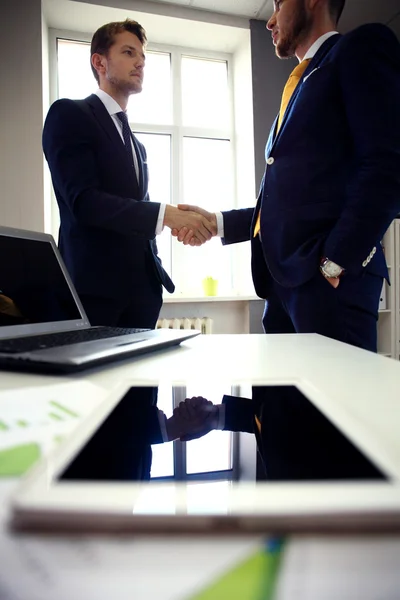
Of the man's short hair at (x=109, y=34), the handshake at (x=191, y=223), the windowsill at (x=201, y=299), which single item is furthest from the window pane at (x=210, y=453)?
the windowsill at (x=201, y=299)

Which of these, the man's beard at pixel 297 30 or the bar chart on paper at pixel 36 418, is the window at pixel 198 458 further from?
the man's beard at pixel 297 30

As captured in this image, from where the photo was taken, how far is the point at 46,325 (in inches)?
27.0

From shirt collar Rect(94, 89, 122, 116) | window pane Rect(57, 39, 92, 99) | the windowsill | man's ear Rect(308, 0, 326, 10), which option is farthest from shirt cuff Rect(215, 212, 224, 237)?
window pane Rect(57, 39, 92, 99)

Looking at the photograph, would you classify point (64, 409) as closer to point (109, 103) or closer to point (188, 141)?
point (109, 103)

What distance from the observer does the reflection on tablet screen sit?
0.18 m

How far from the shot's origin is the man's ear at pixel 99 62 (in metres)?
1.41

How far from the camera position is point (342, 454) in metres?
0.19

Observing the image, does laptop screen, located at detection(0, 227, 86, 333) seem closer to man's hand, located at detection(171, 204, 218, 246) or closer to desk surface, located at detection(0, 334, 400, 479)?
desk surface, located at detection(0, 334, 400, 479)

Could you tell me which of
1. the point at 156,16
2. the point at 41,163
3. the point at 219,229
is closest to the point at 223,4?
the point at 156,16

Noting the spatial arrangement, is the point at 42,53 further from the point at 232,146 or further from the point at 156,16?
the point at 232,146

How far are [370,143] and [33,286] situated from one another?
0.76 meters

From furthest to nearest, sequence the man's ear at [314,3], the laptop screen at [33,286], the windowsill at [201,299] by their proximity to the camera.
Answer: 1. the windowsill at [201,299]
2. the man's ear at [314,3]
3. the laptop screen at [33,286]

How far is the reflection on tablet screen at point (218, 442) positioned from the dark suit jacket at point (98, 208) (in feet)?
2.53

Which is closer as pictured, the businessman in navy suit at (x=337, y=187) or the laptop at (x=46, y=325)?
the laptop at (x=46, y=325)
